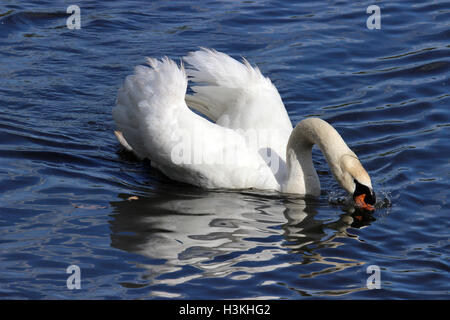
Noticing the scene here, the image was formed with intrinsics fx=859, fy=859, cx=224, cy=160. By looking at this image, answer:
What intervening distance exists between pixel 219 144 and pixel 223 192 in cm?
53

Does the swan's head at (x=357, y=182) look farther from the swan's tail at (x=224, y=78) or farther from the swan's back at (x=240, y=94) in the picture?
the swan's tail at (x=224, y=78)

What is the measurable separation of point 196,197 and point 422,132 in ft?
10.8

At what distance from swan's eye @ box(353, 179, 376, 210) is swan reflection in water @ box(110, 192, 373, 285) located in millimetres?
157

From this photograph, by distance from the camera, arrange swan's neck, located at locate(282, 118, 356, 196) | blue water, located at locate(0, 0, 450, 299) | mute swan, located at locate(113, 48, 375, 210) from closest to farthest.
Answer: blue water, located at locate(0, 0, 450, 299)
mute swan, located at locate(113, 48, 375, 210)
swan's neck, located at locate(282, 118, 356, 196)

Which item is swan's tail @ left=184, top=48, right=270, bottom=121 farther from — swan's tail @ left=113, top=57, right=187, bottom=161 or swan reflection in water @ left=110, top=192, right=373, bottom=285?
swan reflection in water @ left=110, top=192, right=373, bottom=285

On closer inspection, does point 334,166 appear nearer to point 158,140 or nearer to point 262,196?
point 262,196

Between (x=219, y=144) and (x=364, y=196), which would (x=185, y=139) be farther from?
(x=364, y=196)

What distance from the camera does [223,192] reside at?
890 cm

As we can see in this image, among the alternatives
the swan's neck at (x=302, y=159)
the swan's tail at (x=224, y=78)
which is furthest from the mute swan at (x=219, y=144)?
the swan's tail at (x=224, y=78)

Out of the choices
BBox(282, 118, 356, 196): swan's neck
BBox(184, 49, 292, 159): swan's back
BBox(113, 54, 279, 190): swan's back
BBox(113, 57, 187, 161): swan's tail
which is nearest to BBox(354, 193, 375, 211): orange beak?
BBox(282, 118, 356, 196): swan's neck

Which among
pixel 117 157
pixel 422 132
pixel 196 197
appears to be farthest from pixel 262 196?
pixel 422 132

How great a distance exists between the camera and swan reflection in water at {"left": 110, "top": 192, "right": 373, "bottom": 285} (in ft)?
23.5

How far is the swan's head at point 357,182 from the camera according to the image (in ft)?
27.1

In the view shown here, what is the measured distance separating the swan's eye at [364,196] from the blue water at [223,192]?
0.16 meters
